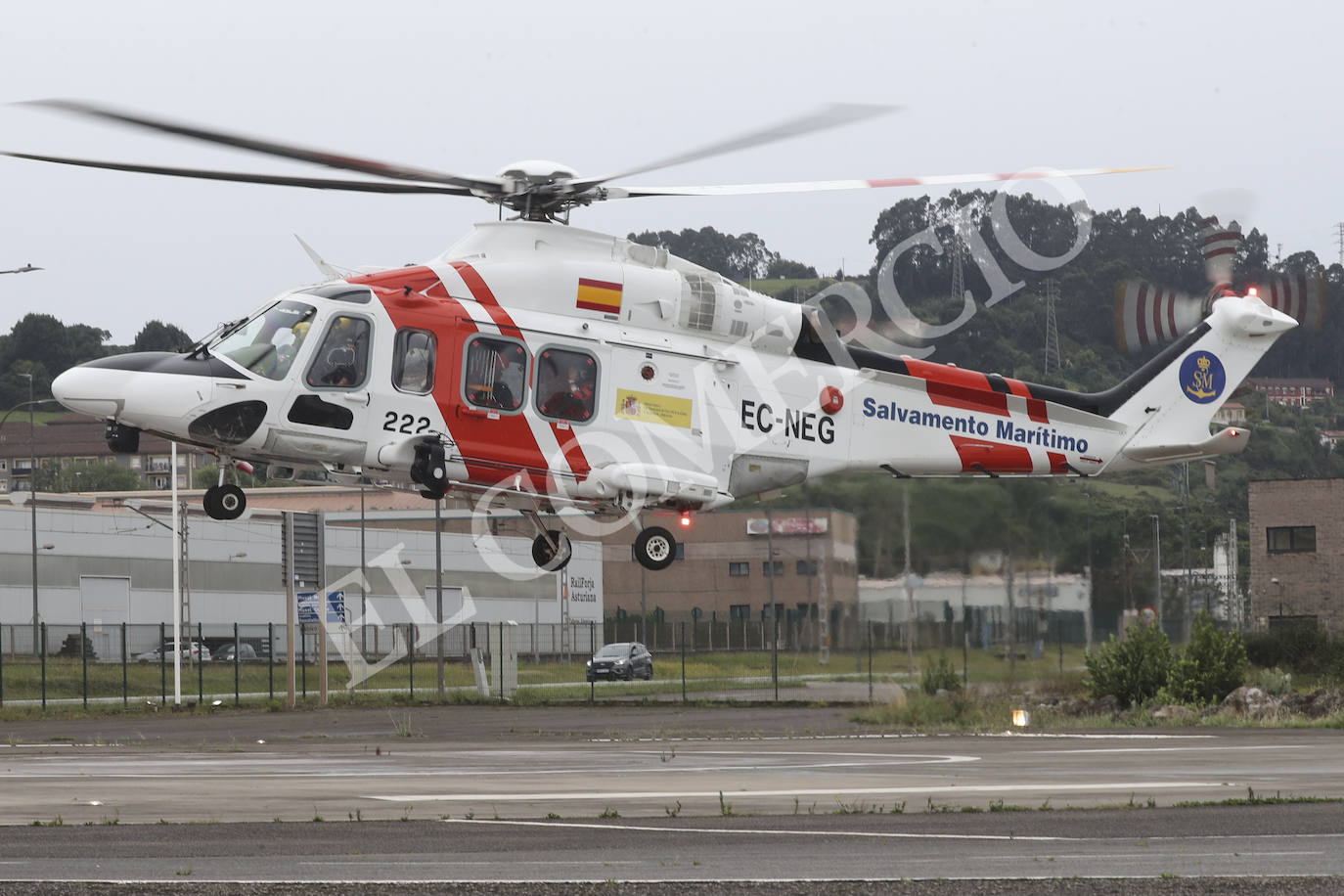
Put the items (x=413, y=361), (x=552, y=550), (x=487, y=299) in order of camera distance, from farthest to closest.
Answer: (x=552, y=550) < (x=487, y=299) < (x=413, y=361)

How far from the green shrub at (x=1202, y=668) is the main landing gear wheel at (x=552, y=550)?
61.3 ft

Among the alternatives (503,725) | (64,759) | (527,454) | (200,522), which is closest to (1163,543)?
(503,725)

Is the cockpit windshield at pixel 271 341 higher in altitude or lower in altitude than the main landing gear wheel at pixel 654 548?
higher

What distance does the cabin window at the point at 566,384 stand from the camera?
19.2m

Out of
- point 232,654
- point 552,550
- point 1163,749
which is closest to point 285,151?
→ point 552,550

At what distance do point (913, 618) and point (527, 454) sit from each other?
12622 millimetres

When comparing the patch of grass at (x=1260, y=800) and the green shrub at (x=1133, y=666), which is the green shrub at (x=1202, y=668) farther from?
the patch of grass at (x=1260, y=800)

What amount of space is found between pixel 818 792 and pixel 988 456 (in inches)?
272

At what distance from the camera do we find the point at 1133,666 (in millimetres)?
33812

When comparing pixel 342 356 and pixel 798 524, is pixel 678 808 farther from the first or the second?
pixel 798 524

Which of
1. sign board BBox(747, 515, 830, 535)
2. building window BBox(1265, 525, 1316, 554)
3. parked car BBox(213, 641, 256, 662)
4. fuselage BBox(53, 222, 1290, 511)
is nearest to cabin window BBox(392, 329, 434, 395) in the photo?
fuselage BBox(53, 222, 1290, 511)

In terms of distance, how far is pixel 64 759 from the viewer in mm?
24469

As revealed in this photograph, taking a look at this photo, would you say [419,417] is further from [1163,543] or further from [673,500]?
[1163,543]

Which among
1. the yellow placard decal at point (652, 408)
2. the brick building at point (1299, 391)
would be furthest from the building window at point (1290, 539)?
the yellow placard decal at point (652, 408)
